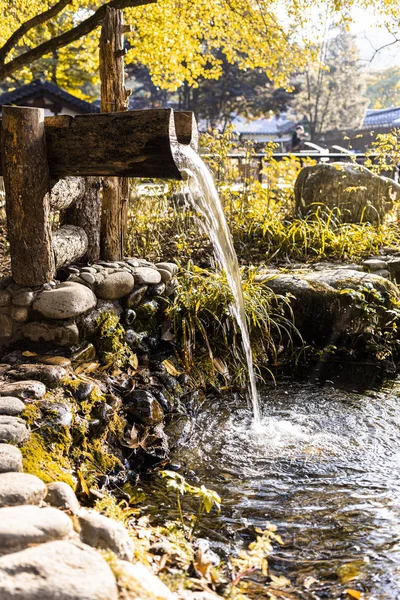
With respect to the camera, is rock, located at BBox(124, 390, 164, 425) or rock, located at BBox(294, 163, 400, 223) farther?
rock, located at BBox(294, 163, 400, 223)

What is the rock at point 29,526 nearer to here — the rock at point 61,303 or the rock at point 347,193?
the rock at point 61,303

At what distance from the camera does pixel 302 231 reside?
293 inches

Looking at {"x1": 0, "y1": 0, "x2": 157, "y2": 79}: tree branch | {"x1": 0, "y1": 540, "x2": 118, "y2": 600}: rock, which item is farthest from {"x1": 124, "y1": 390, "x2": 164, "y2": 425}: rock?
{"x1": 0, "y1": 0, "x2": 157, "y2": 79}: tree branch

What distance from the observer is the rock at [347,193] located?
8273 millimetres

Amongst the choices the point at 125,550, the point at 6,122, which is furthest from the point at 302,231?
the point at 125,550

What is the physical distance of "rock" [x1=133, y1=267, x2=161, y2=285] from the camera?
5012 mm

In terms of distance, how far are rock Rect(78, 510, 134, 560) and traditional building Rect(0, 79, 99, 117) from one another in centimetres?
1833

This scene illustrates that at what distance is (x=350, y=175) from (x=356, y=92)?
2567cm

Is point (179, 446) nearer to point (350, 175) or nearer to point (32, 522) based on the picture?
point (32, 522)

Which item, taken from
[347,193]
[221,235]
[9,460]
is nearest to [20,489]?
[9,460]

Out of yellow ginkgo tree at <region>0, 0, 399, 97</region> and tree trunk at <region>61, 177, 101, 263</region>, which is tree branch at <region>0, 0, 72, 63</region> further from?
tree trunk at <region>61, 177, 101, 263</region>

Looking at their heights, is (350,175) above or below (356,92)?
below

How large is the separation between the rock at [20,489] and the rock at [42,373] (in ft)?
4.18

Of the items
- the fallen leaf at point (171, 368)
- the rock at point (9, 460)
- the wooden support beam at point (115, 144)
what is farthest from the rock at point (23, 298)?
the rock at point (9, 460)
